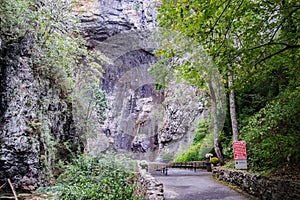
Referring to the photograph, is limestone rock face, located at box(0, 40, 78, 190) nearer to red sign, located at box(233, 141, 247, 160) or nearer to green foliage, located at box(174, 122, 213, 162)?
red sign, located at box(233, 141, 247, 160)

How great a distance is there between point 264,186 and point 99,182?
366 centimetres

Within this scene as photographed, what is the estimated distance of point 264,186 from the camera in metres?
4.80

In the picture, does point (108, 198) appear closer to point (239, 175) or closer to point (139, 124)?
point (239, 175)

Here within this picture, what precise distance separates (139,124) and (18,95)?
831 inches

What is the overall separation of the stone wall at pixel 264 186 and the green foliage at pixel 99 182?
2602 mm

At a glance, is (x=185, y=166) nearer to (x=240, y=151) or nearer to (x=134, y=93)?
(x=240, y=151)

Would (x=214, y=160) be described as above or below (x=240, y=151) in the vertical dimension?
below

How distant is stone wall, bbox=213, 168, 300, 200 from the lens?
3.97m

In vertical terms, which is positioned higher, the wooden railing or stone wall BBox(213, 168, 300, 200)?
stone wall BBox(213, 168, 300, 200)

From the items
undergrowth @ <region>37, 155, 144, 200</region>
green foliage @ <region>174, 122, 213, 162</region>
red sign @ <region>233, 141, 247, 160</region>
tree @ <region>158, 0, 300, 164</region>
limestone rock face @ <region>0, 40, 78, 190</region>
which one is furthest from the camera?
green foliage @ <region>174, 122, 213, 162</region>

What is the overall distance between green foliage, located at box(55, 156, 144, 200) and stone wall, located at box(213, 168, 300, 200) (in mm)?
2602

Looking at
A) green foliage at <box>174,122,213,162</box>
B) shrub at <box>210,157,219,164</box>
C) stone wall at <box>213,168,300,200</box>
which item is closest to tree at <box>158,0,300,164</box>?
stone wall at <box>213,168,300,200</box>

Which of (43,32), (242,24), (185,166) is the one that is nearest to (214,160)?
(185,166)

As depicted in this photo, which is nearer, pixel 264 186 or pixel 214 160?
pixel 264 186
